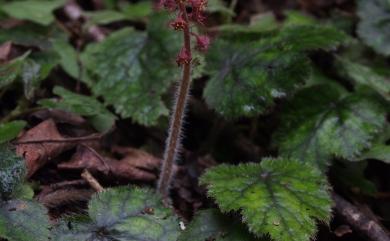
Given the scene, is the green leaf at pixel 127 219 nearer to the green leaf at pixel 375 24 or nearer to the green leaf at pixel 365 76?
the green leaf at pixel 365 76

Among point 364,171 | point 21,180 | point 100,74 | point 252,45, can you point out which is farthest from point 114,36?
point 364,171

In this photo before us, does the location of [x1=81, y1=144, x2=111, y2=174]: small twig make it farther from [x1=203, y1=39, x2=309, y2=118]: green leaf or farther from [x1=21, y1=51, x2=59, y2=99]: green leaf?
[x1=203, y1=39, x2=309, y2=118]: green leaf

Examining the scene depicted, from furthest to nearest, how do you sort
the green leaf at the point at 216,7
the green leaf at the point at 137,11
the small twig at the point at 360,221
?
the green leaf at the point at 137,11 → the green leaf at the point at 216,7 → the small twig at the point at 360,221

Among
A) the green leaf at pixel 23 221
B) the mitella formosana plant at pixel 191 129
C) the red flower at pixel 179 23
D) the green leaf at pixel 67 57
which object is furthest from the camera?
the green leaf at pixel 67 57

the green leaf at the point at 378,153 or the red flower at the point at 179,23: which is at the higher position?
the red flower at the point at 179,23

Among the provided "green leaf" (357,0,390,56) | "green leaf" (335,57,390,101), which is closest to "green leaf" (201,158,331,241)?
"green leaf" (335,57,390,101)

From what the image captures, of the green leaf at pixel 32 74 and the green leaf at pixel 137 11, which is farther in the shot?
the green leaf at pixel 137 11

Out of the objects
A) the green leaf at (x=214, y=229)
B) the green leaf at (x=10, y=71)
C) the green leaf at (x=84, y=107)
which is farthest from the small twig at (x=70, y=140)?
the green leaf at (x=214, y=229)

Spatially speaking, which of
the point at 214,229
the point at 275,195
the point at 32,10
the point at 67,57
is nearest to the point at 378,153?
the point at 275,195
